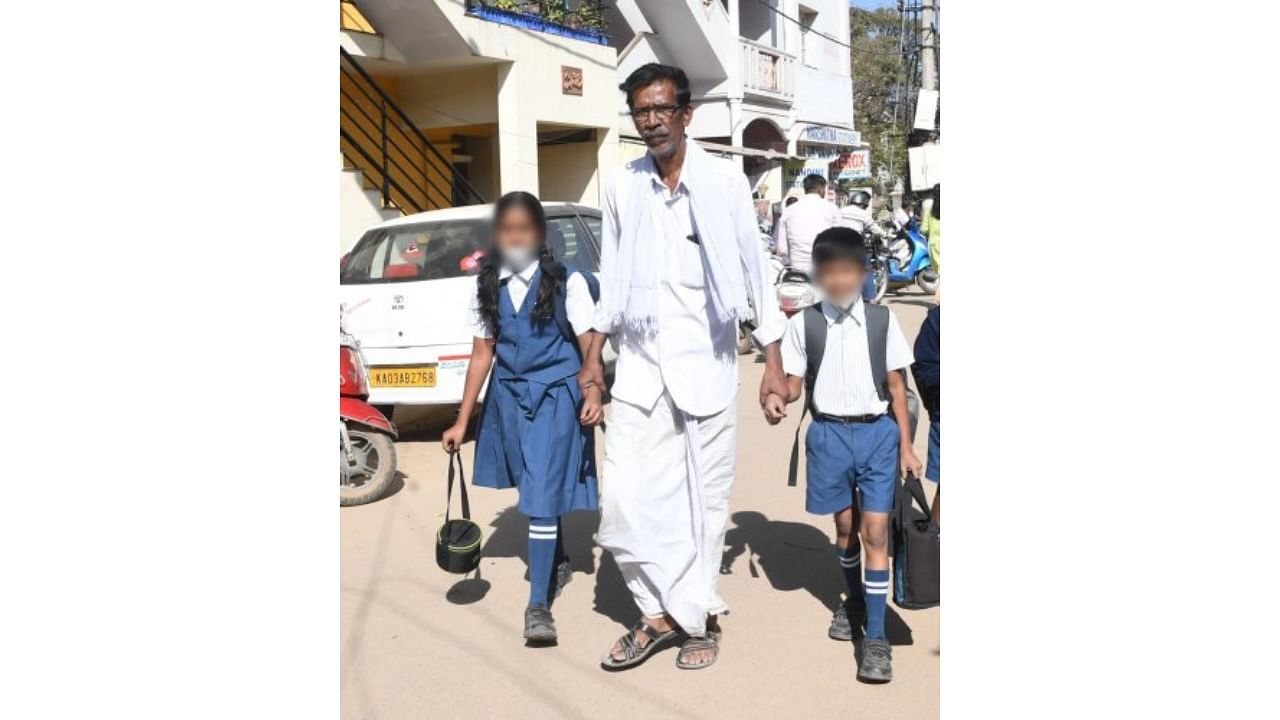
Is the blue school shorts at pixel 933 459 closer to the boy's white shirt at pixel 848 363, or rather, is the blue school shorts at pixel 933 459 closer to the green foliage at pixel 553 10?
the boy's white shirt at pixel 848 363

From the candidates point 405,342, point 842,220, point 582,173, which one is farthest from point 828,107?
point 405,342

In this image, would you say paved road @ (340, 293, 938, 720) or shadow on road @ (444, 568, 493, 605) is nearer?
paved road @ (340, 293, 938, 720)

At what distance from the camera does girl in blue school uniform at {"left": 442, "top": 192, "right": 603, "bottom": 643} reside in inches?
165

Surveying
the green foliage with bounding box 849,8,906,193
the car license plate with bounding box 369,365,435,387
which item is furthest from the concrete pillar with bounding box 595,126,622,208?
the green foliage with bounding box 849,8,906,193

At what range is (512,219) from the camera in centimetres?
421

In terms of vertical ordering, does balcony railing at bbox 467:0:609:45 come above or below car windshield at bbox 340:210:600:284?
above

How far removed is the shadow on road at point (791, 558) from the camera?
4473 millimetres

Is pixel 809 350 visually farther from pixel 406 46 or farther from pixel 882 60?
pixel 882 60

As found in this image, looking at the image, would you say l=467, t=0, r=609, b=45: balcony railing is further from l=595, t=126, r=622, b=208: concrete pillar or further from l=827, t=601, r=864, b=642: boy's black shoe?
l=827, t=601, r=864, b=642: boy's black shoe

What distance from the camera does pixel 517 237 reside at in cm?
422

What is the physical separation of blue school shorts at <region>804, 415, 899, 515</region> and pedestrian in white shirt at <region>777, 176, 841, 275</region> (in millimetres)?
6926

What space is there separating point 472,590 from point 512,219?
158cm

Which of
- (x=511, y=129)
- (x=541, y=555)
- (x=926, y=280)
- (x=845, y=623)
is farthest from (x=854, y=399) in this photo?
(x=926, y=280)

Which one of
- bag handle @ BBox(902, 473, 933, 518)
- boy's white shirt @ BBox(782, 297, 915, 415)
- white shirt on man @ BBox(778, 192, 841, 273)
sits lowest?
bag handle @ BBox(902, 473, 933, 518)
